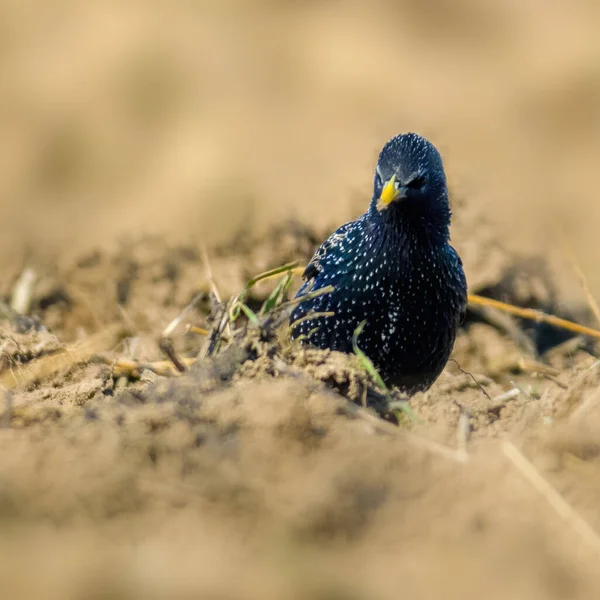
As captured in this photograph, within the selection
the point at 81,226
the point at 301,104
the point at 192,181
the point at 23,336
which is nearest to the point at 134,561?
the point at 23,336

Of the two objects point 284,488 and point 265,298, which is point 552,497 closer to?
point 284,488

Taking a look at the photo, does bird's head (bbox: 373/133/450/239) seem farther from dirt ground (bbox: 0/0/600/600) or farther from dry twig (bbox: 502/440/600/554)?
dry twig (bbox: 502/440/600/554)

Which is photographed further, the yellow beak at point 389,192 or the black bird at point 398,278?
the black bird at point 398,278

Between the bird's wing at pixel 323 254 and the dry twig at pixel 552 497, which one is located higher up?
Answer: the bird's wing at pixel 323 254

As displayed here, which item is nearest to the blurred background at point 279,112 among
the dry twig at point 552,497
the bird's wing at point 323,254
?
the bird's wing at point 323,254

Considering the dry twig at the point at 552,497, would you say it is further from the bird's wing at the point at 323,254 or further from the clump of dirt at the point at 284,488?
the bird's wing at the point at 323,254

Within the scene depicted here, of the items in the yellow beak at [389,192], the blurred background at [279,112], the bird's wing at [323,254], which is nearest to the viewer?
the yellow beak at [389,192]

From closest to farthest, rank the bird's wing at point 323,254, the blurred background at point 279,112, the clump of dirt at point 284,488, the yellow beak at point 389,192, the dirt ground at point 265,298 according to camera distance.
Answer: the clump of dirt at point 284,488, the dirt ground at point 265,298, the yellow beak at point 389,192, the bird's wing at point 323,254, the blurred background at point 279,112
